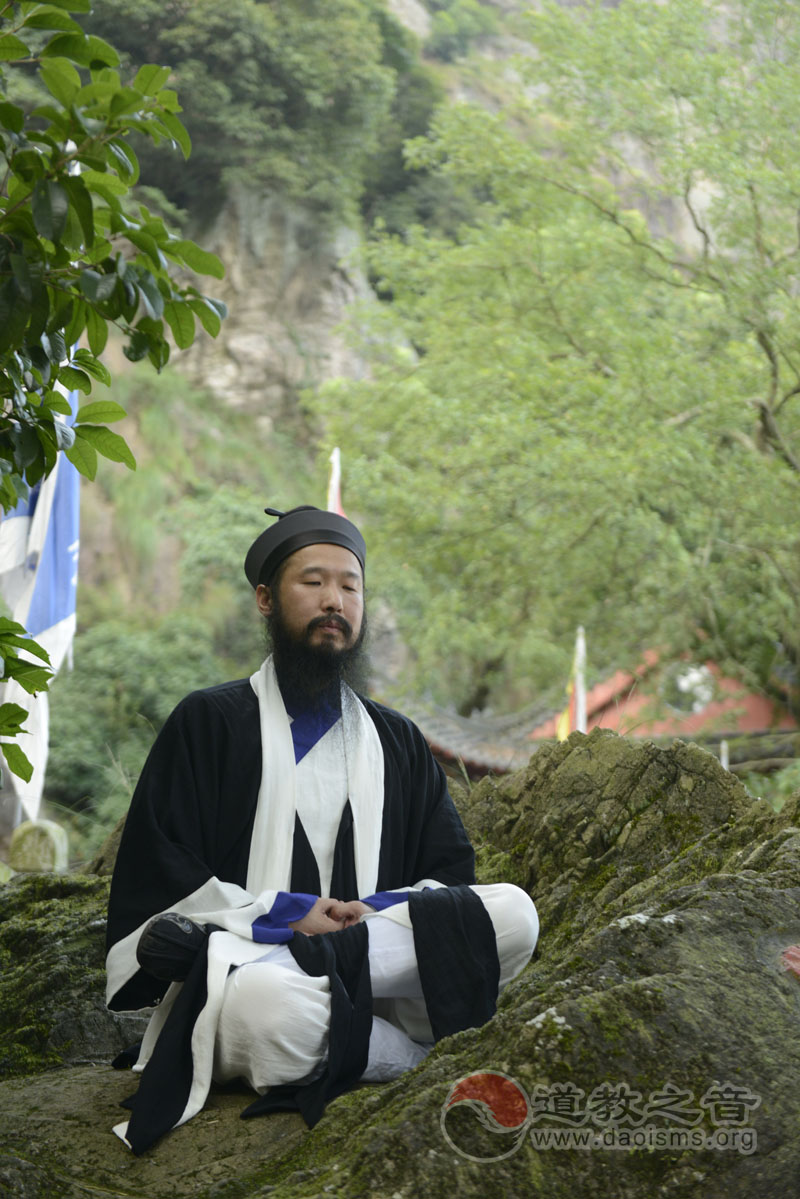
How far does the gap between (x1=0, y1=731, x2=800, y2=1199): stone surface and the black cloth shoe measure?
285 millimetres

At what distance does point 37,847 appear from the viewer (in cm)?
671

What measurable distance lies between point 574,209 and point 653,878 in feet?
31.7

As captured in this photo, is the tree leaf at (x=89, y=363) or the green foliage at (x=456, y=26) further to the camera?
the green foliage at (x=456, y=26)

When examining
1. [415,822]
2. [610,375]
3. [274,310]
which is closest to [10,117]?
[415,822]

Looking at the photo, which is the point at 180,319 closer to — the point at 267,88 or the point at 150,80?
the point at 150,80

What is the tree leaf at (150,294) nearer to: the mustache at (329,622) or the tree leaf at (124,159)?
A: the tree leaf at (124,159)

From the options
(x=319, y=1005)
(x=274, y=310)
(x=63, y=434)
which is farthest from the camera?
(x=274, y=310)

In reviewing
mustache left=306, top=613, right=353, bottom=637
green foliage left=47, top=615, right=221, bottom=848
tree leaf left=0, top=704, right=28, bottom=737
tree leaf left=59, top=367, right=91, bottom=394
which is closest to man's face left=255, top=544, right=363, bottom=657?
mustache left=306, top=613, right=353, bottom=637

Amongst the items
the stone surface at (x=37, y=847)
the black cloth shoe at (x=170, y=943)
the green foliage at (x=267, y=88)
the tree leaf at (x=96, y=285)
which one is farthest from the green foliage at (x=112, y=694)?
the tree leaf at (x=96, y=285)

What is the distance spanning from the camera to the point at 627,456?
390 inches

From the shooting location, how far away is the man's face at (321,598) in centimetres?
300

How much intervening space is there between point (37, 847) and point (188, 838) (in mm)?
4280

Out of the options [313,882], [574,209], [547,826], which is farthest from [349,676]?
[574,209]

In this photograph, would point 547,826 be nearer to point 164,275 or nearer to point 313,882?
point 313,882
